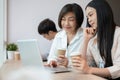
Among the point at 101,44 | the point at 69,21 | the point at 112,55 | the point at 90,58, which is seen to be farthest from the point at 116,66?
the point at 69,21

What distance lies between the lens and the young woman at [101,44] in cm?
142

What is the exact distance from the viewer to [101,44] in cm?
157

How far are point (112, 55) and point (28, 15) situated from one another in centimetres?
190

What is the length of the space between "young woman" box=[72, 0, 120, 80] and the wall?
1.55m

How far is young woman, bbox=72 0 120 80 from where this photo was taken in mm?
1415

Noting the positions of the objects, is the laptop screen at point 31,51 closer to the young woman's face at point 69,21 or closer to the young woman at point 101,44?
the young woman at point 101,44

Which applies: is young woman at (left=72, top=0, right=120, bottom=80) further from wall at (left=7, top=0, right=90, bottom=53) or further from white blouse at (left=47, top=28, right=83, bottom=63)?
wall at (left=7, top=0, right=90, bottom=53)

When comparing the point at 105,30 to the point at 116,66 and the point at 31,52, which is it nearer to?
the point at 116,66

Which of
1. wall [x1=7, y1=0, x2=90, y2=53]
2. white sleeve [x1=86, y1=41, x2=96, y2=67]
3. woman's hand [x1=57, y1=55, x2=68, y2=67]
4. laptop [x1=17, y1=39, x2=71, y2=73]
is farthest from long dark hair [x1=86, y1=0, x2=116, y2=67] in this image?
wall [x1=7, y1=0, x2=90, y2=53]

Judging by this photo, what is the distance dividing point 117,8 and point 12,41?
189 cm

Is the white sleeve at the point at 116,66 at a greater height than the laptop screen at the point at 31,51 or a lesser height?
lesser

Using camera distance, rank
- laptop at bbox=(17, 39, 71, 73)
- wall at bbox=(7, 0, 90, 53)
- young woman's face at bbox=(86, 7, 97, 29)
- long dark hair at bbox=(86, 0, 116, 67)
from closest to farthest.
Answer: laptop at bbox=(17, 39, 71, 73) → long dark hair at bbox=(86, 0, 116, 67) → young woman's face at bbox=(86, 7, 97, 29) → wall at bbox=(7, 0, 90, 53)

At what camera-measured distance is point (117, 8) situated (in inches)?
149

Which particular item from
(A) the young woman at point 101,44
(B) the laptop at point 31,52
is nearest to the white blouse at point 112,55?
(A) the young woman at point 101,44
